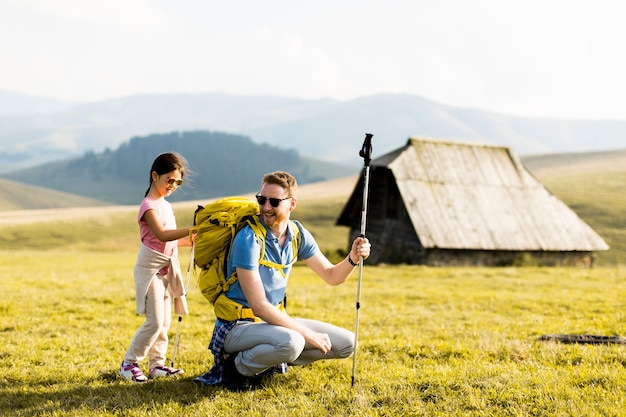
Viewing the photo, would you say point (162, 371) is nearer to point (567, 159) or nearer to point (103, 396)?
point (103, 396)

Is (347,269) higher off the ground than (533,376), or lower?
higher

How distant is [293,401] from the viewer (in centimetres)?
636

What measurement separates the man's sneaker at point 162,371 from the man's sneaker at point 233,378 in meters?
1.03

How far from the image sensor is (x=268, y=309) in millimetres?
6406

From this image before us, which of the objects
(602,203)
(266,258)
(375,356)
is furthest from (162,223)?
(602,203)

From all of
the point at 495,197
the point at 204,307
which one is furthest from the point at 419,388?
the point at 495,197

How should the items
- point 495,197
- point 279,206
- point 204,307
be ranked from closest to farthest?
point 279,206, point 204,307, point 495,197

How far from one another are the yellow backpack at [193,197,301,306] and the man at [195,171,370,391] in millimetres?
98

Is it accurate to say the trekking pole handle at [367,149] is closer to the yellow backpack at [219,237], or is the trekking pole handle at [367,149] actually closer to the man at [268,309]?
the man at [268,309]

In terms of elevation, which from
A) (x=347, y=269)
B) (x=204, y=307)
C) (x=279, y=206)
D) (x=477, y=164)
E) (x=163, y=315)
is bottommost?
(x=204, y=307)

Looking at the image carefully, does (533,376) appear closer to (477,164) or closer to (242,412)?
(242,412)

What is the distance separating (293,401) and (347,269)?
1626 millimetres

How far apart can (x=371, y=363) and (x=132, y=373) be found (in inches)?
118

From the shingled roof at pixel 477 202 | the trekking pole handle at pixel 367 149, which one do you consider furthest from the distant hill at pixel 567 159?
the trekking pole handle at pixel 367 149
